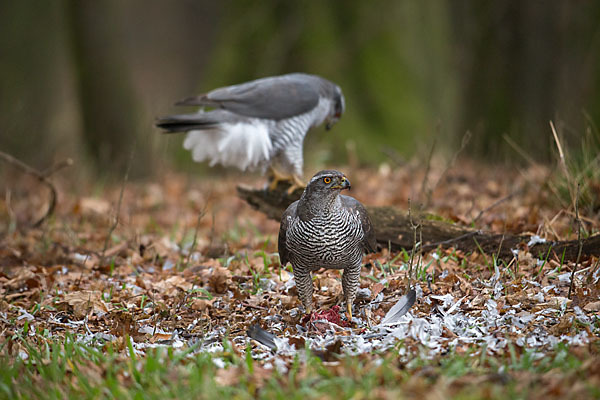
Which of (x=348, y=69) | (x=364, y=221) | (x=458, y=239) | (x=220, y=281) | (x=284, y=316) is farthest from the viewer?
(x=348, y=69)

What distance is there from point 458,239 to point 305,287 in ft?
4.90

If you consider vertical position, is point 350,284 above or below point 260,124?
below

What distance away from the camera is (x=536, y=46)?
365 inches

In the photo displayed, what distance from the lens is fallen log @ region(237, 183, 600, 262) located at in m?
4.32

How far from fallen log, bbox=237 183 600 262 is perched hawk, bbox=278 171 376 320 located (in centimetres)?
67

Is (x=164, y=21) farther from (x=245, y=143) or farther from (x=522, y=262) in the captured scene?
(x=522, y=262)

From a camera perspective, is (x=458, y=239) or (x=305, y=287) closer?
(x=305, y=287)

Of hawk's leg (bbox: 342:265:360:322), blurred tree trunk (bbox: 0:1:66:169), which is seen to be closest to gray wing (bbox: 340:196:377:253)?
hawk's leg (bbox: 342:265:360:322)

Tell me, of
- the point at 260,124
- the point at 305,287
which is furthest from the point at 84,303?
the point at 260,124

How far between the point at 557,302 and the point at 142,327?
8.97 feet

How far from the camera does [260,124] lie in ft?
19.5

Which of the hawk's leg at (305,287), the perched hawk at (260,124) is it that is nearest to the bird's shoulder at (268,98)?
the perched hawk at (260,124)

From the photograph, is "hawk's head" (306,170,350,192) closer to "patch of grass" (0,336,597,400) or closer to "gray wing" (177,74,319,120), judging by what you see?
"patch of grass" (0,336,597,400)

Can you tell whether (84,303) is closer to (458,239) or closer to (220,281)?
(220,281)
